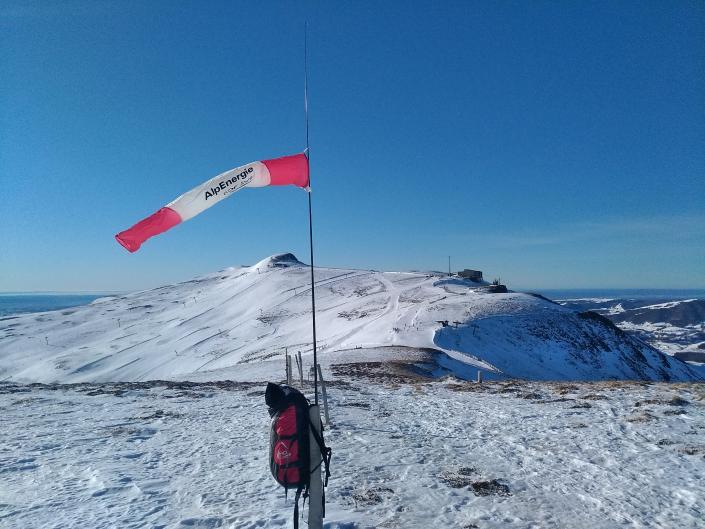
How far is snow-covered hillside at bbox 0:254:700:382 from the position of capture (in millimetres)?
37688

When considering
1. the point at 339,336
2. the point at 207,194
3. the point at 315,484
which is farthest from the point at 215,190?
the point at 339,336

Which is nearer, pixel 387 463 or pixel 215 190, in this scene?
pixel 215 190

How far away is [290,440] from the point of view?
4426 mm

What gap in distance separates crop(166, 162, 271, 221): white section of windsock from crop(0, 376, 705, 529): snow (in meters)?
4.59

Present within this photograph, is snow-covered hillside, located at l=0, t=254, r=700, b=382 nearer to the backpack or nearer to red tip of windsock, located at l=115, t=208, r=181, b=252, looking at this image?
red tip of windsock, located at l=115, t=208, r=181, b=252

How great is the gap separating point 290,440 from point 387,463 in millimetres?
4821

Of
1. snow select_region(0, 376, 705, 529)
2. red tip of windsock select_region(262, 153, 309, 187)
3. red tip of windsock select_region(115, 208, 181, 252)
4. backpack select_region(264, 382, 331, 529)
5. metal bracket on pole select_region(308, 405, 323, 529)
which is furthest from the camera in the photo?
snow select_region(0, 376, 705, 529)

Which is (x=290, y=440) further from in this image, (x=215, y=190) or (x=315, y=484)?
Result: (x=215, y=190)

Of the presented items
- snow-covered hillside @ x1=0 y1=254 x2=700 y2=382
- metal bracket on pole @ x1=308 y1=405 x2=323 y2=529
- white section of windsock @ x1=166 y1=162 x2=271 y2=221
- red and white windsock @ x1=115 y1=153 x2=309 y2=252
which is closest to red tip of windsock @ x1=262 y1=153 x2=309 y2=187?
red and white windsock @ x1=115 y1=153 x2=309 y2=252

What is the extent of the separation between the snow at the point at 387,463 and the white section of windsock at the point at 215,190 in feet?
15.1

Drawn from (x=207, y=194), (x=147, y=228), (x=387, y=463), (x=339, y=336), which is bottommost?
(x=339, y=336)

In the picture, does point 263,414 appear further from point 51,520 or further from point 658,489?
point 658,489

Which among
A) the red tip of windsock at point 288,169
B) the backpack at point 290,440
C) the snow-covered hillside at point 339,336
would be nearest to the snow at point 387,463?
the backpack at point 290,440

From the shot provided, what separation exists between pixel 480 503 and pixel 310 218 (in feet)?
17.1
